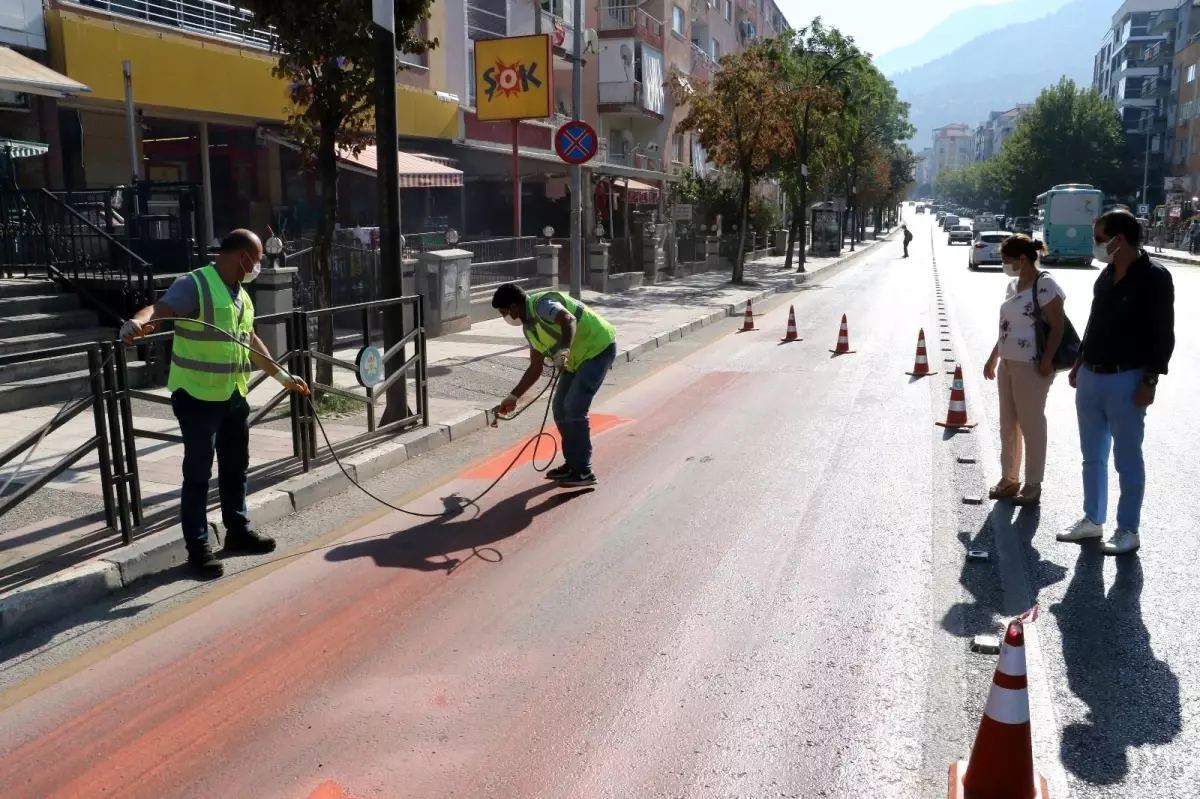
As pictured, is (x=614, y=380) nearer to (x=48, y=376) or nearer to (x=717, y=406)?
(x=717, y=406)

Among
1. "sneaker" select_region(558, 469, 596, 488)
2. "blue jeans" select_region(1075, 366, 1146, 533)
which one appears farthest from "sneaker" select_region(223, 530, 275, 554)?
"blue jeans" select_region(1075, 366, 1146, 533)

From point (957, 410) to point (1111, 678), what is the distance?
5.57 m

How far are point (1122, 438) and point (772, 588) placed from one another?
7.18ft

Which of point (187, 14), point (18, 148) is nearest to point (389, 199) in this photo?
point (18, 148)

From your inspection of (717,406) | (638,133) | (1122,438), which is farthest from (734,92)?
(1122,438)

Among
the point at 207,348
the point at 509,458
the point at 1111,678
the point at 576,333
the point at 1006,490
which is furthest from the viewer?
the point at 509,458

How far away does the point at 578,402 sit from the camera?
7359 millimetres

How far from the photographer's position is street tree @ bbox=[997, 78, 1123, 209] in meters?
76.9

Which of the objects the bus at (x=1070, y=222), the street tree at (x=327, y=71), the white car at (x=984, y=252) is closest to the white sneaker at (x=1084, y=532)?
the street tree at (x=327, y=71)

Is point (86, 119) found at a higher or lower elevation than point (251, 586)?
higher

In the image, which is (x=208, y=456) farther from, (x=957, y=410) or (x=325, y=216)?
(x=957, y=410)

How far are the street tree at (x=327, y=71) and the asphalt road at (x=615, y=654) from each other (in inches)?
137

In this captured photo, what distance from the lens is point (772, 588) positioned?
5398 millimetres

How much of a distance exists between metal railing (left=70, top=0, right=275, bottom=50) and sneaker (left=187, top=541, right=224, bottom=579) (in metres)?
12.8
